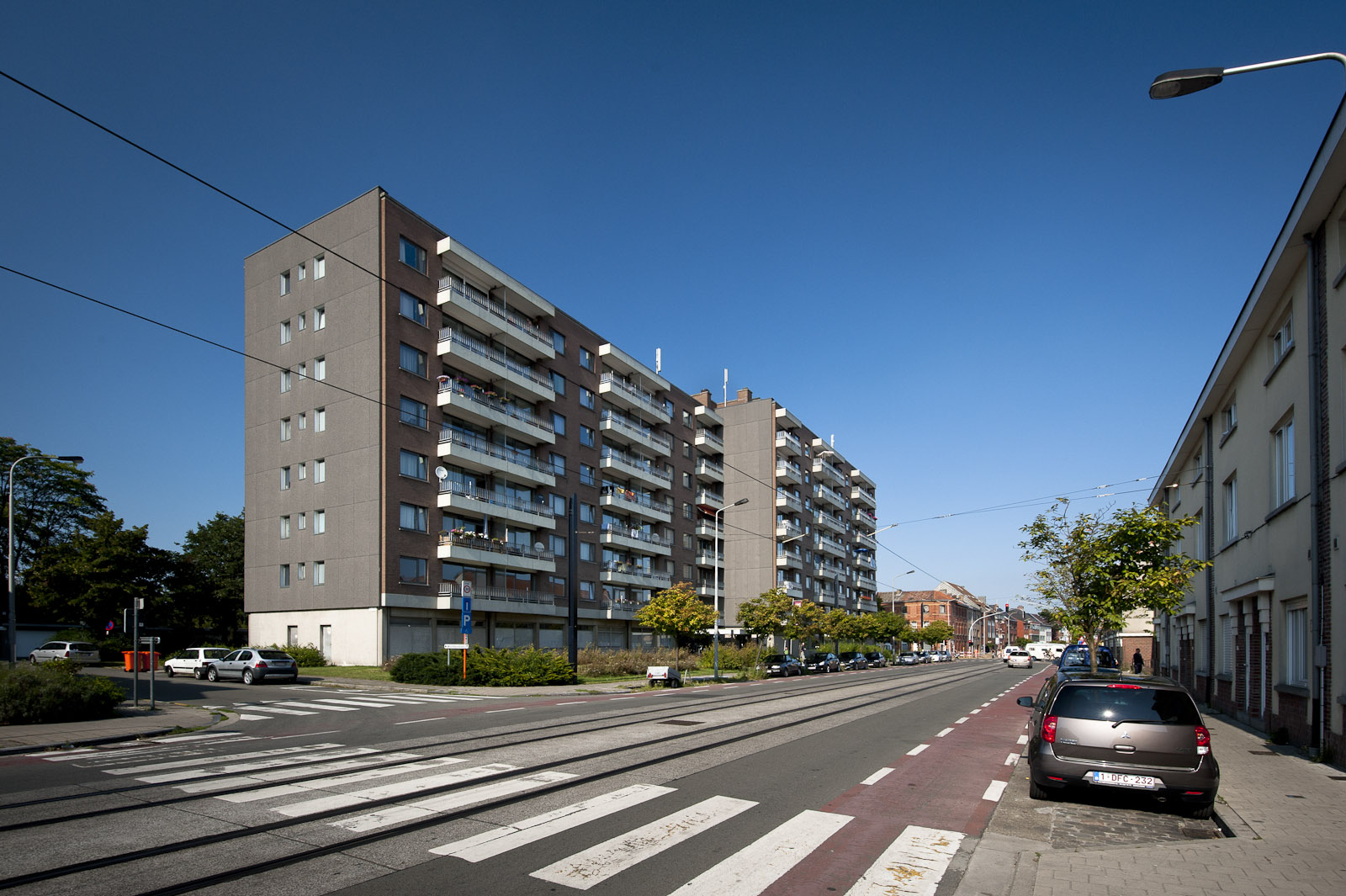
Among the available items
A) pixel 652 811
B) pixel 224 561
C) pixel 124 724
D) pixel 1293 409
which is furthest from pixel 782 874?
pixel 224 561

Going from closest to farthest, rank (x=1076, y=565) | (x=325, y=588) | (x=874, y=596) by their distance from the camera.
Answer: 1. (x=1076, y=565)
2. (x=325, y=588)
3. (x=874, y=596)

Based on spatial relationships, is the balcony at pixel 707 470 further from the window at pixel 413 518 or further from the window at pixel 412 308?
the window at pixel 412 308

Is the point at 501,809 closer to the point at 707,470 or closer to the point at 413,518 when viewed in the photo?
the point at 413,518

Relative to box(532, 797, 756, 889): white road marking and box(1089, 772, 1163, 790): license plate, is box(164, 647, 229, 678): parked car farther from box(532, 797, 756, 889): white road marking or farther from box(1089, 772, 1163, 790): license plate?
box(1089, 772, 1163, 790): license plate

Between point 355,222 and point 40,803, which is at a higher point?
point 355,222

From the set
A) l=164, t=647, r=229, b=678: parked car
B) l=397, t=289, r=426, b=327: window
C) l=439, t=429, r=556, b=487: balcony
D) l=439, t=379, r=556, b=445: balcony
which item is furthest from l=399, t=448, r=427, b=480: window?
l=164, t=647, r=229, b=678: parked car

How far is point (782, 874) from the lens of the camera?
6316mm

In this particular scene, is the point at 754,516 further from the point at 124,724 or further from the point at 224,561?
the point at 124,724

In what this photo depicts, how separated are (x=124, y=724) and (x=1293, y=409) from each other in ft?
73.6

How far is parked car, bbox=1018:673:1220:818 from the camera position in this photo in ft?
27.5

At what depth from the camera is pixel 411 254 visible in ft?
133

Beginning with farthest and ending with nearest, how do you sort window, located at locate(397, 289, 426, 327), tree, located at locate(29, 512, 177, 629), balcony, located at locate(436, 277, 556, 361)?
tree, located at locate(29, 512, 177, 629) → balcony, located at locate(436, 277, 556, 361) → window, located at locate(397, 289, 426, 327)

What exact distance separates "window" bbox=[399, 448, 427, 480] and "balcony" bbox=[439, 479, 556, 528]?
4.14ft

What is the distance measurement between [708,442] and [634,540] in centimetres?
1645
